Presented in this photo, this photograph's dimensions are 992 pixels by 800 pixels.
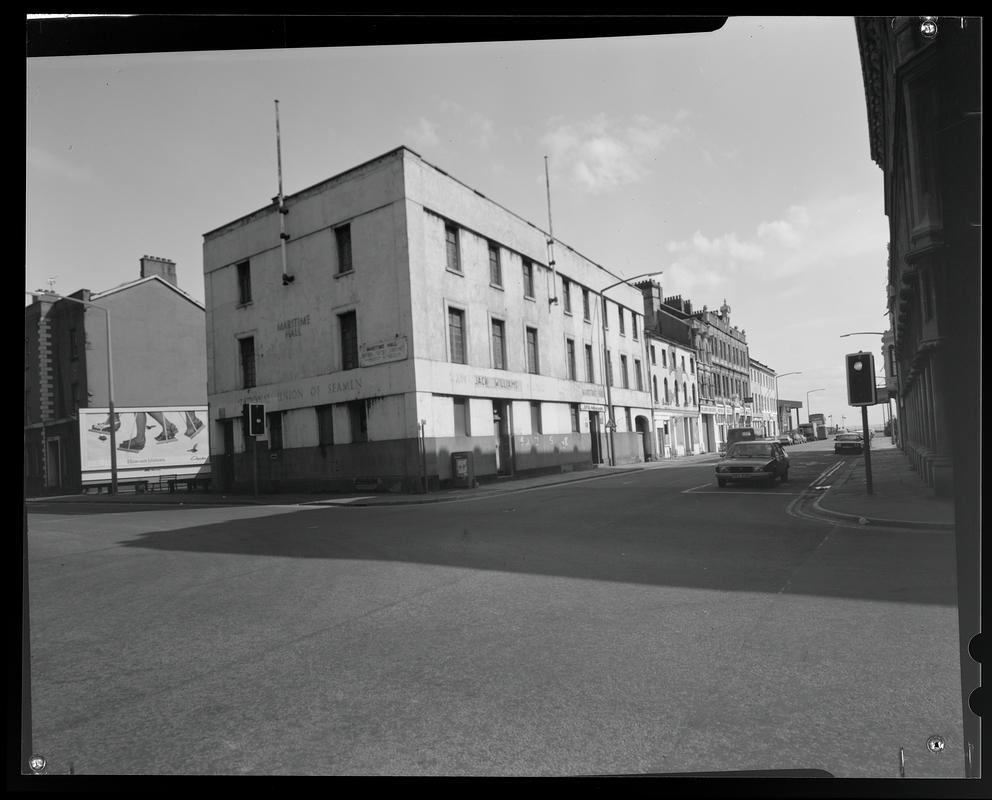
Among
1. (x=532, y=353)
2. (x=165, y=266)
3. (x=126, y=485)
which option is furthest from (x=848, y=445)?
(x=165, y=266)

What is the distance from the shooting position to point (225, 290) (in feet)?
77.4

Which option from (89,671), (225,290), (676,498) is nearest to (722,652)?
(89,671)

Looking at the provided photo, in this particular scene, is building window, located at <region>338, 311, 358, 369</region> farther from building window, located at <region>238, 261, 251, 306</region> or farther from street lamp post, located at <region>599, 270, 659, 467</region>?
street lamp post, located at <region>599, 270, 659, 467</region>

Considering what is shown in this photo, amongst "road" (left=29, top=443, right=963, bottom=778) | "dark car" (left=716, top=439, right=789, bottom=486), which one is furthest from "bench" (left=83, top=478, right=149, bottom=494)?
"dark car" (left=716, top=439, right=789, bottom=486)

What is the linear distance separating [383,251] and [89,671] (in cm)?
1959

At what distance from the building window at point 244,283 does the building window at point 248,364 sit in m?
2.07

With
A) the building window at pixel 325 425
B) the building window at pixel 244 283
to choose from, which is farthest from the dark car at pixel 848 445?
the building window at pixel 244 283

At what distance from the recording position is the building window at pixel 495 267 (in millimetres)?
26234

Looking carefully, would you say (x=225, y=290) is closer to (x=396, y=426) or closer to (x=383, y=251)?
(x=383, y=251)

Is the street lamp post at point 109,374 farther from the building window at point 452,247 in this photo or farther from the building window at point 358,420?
the building window at point 452,247

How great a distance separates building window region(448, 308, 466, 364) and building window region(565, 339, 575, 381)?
A: 25.5 feet

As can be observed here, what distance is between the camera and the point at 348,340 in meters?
23.9

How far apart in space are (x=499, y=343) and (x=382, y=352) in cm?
582

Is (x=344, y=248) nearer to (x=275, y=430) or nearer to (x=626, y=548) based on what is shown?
(x=275, y=430)
